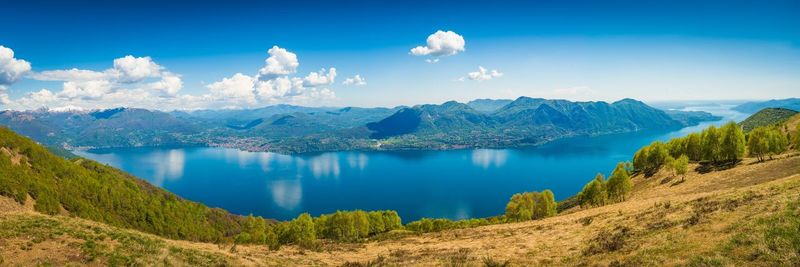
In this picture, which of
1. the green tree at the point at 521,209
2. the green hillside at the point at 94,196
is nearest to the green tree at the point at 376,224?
the green tree at the point at 521,209

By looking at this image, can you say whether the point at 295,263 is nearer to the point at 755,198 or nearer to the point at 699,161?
the point at 755,198

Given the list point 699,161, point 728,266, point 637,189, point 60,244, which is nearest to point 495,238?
point 728,266

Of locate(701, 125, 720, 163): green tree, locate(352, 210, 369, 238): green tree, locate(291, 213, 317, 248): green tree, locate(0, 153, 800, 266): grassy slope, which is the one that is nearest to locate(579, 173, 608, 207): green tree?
locate(701, 125, 720, 163): green tree

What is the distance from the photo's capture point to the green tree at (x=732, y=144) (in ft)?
266

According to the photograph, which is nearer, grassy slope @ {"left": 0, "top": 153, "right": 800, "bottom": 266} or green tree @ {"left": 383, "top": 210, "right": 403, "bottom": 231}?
grassy slope @ {"left": 0, "top": 153, "right": 800, "bottom": 266}

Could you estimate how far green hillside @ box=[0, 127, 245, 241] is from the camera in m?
81.8

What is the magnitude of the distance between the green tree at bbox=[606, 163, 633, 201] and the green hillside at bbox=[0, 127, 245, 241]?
85.5 metres

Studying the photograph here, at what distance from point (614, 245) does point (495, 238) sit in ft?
61.4

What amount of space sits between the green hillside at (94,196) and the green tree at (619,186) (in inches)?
3367

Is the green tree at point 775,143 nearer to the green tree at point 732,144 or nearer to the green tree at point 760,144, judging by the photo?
→ the green tree at point 760,144

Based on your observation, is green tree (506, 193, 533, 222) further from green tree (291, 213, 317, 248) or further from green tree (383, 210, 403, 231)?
green tree (291, 213, 317, 248)

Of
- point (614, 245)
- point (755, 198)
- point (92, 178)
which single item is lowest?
point (92, 178)

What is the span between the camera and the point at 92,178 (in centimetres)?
13025

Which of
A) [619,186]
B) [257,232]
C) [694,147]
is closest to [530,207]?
[619,186]
